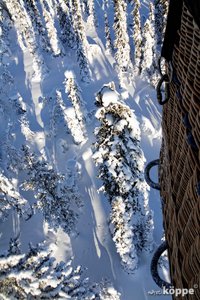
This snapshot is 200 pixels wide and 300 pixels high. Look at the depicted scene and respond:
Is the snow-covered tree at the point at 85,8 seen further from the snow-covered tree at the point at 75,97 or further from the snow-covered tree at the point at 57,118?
the snow-covered tree at the point at 75,97

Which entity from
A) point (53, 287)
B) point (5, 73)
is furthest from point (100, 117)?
point (5, 73)

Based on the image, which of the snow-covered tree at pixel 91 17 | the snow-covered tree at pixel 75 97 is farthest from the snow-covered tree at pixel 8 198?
the snow-covered tree at pixel 91 17

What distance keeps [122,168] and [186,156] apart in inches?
622

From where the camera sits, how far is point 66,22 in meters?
61.0

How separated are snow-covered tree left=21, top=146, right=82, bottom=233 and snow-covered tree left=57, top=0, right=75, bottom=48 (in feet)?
139

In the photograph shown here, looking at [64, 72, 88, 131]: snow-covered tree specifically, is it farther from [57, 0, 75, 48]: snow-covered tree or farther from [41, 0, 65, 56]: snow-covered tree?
[57, 0, 75, 48]: snow-covered tree

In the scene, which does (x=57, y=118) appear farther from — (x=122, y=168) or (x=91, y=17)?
(x=91, y=17)

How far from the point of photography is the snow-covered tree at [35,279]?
451 inches

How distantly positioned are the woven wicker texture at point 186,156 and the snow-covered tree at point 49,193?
22.3m

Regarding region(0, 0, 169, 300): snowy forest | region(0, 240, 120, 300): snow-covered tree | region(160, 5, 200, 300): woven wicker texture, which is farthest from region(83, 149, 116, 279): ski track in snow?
region(160, 5, 200, 300): woven wicker texture

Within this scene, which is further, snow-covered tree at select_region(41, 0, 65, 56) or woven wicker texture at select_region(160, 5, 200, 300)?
snow-covered tree at select_region(41, 0, 65, 56)

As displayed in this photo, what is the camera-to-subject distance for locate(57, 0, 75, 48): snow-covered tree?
6106cm

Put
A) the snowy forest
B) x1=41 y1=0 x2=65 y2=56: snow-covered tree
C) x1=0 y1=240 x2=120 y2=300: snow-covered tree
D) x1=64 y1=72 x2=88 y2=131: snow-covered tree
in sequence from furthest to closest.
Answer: x1=41 y1=0 x2=65 y2=56: snow-covered tree < x1=64 y1=72 x2=88 y2=131: snow-covered tree < the snowy forest < x1=0 y1=240 x2=120 y2=300: snow-covered tree

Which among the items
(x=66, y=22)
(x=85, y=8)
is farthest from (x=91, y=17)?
(x=66, y=22)
